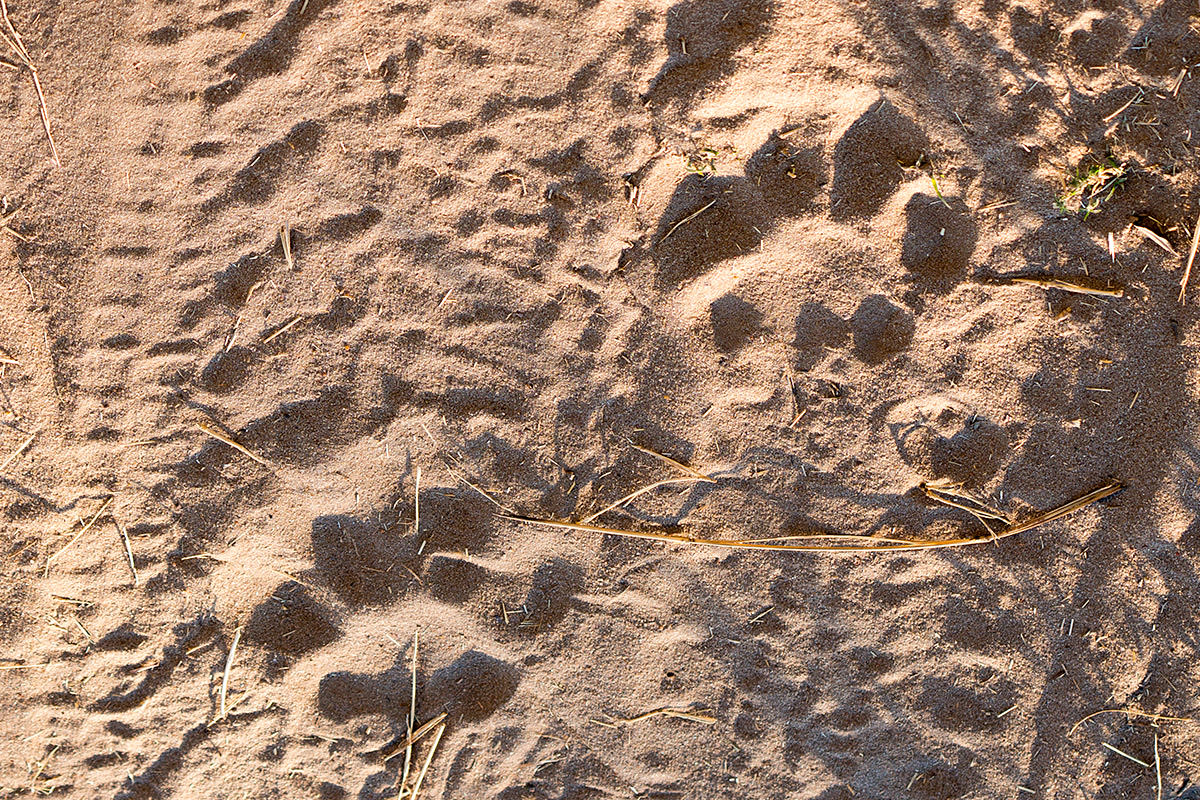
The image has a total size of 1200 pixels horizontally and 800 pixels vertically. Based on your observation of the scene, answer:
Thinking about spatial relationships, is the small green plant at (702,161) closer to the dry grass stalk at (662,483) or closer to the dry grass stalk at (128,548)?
the dry grass stalk at (662,483)

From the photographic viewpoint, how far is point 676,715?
6.63 ft

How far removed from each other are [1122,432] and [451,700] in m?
2.13

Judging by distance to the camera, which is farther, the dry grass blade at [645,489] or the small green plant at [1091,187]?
the dry grass blade at [645,489]

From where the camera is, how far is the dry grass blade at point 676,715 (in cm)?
201

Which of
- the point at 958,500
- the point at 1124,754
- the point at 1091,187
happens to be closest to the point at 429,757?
the point at 958,500

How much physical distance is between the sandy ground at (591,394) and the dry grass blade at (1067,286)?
0.02 meters

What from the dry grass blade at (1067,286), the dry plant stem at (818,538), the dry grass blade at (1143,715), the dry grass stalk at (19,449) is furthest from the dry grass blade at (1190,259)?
the dry grass stalk at (19,449)

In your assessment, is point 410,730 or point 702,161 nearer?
point 702,161

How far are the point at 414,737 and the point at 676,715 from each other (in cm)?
80

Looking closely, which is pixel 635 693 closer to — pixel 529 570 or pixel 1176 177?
pixel 529 570

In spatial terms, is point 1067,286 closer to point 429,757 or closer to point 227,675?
point 429,757

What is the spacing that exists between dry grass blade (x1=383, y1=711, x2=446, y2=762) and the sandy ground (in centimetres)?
2

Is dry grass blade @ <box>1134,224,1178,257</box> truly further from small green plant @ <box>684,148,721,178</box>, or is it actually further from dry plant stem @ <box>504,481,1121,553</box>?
small green plant @ <box>684,148,721,178</box>

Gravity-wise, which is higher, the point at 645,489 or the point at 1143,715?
the point at 645,489
